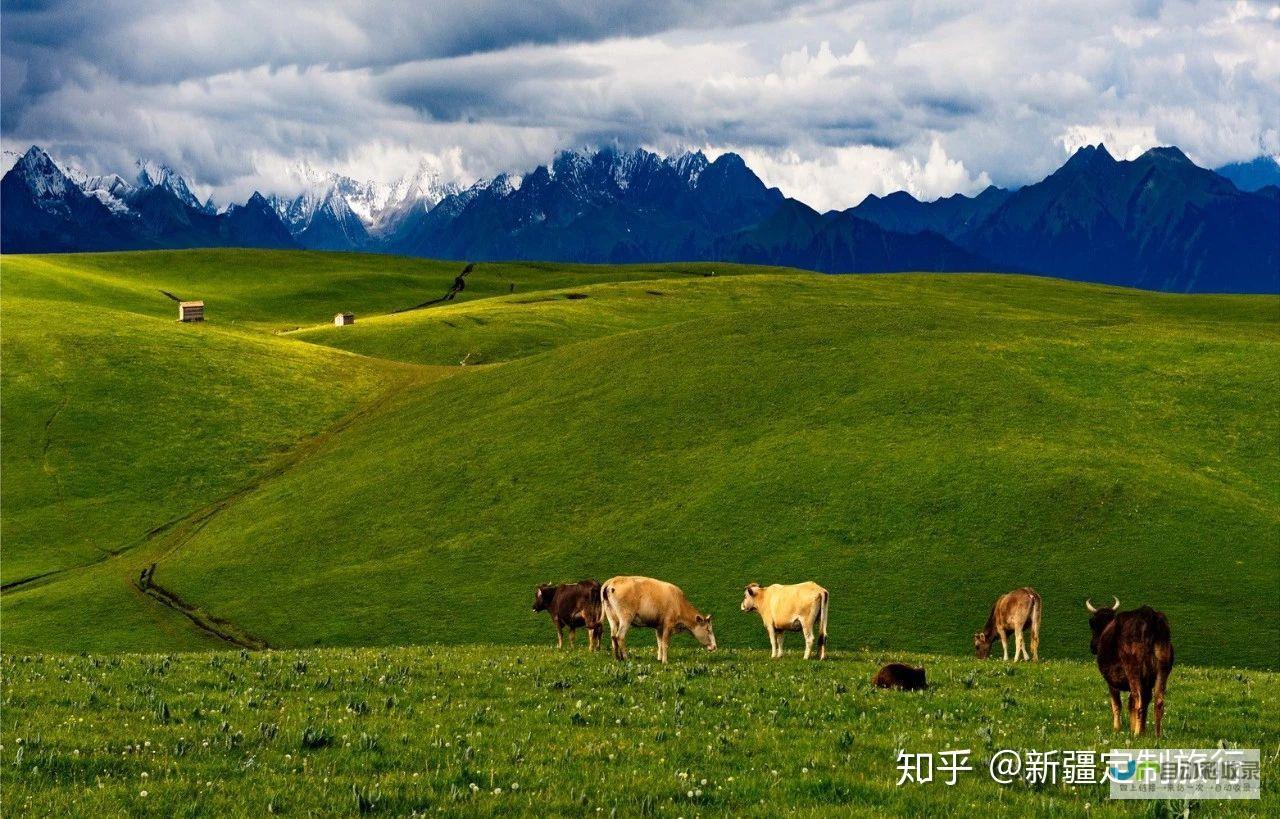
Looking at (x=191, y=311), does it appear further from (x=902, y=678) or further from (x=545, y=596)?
(x=902, y=678)

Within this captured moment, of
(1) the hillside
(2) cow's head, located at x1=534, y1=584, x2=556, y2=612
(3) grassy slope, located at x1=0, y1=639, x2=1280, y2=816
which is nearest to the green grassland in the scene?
(3) grassy slope, located at x1=0, y1=639, x2=1280, y2=816

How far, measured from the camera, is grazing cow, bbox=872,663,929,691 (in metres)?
23.1

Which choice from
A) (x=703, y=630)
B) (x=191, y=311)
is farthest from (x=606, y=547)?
(x=191, y=311)

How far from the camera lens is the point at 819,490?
196ft

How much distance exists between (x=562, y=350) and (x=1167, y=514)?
59.0 m

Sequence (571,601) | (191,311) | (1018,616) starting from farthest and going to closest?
(191,311) < (1018,616) < (571,601)

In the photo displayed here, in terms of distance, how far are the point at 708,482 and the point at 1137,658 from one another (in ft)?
152

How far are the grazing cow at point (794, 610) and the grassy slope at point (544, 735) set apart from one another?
3.56 meters

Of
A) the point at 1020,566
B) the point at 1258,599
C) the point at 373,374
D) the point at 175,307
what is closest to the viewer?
the point at 1258,599


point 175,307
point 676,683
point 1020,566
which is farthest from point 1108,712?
point 175,307

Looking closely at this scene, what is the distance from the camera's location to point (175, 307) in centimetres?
18275

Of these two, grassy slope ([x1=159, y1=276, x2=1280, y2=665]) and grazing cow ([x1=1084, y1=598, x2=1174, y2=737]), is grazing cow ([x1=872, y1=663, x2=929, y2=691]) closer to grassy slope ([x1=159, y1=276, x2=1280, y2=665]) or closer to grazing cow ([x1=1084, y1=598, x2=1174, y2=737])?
grazing cow ([x1=1084, y1=598, x2=1174, y2=737])

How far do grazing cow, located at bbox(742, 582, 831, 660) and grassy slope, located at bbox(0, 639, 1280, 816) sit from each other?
11.7ft

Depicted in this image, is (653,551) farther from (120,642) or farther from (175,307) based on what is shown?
(175,307)
